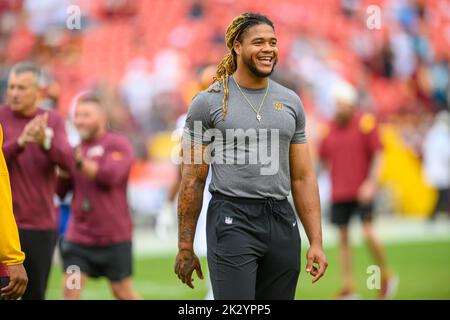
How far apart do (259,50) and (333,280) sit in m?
7.15

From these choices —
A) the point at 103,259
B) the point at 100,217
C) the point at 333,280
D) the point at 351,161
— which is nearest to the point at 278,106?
the point at 100,217

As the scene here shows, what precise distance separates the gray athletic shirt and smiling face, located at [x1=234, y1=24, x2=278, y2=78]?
0.15m

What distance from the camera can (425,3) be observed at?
28172 millimetres

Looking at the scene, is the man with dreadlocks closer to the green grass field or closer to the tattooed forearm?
the tattooed forearm

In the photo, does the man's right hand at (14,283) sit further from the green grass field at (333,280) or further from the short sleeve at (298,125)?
the green grass field at (333,280)

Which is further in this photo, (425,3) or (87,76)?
(425,3)

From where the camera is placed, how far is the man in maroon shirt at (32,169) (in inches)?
293

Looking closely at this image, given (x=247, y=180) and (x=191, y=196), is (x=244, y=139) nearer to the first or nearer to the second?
(x=247, y=180)

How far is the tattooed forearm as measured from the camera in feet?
19.9

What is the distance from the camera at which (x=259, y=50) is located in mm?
5992

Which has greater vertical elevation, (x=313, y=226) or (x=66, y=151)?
(x=66, y=151)

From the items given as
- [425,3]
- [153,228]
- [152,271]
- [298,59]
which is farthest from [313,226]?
[425,3]
